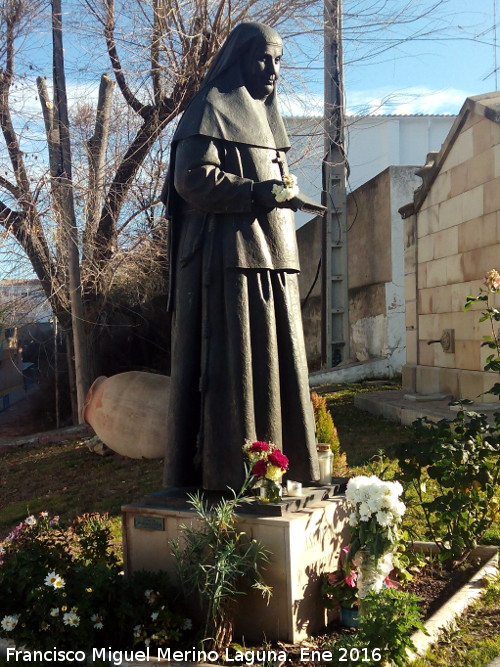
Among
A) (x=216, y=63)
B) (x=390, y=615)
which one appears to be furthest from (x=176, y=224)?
(x=390, y=615)

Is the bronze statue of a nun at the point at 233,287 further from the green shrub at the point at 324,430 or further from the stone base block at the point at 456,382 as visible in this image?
the stone base block at the point at 456,382

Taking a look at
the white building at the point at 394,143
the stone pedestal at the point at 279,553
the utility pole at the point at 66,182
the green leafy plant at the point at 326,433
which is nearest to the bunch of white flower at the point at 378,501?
the stone pedestal at the point at 279,553

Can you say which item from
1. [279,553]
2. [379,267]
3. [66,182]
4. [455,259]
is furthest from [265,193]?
[379,267]

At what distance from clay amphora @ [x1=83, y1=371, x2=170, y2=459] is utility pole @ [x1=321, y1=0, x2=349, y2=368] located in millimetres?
5360

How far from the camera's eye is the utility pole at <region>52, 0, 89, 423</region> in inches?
A: 462

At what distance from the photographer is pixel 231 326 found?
4.09 metres

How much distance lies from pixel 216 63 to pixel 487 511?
3.38 m

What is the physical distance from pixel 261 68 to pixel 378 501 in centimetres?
262

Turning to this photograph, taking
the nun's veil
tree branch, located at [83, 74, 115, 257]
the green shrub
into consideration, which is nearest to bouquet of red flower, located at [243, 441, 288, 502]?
the nun's veil

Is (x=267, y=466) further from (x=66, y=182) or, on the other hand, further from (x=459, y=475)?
(x=66, y=182)

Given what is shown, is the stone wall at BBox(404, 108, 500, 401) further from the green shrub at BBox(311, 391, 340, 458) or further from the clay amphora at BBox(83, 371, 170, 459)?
the clay amphora at BBox(83, 371, 170, 459)

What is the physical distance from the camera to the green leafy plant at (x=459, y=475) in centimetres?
445

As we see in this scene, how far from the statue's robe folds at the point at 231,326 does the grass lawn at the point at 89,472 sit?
107cm

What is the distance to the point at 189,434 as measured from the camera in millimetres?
4262
